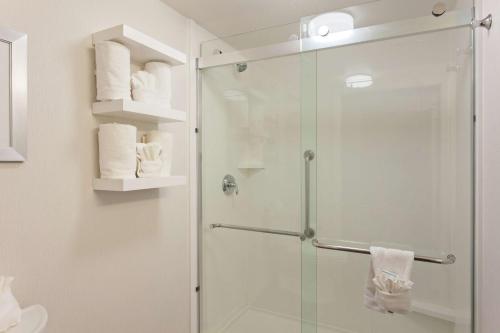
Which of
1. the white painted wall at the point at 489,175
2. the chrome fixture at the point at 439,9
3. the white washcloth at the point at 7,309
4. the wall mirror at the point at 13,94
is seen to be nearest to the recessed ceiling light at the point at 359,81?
the chrome fixture at the point at 439,9

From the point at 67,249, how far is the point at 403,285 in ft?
4.91

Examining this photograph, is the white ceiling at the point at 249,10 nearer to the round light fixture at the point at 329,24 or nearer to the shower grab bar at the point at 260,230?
the round light fixture at the point at 329,24

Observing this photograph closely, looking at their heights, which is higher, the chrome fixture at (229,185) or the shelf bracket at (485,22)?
the shelf bracket at (485,22)

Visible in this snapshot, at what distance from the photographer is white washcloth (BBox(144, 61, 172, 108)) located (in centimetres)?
137

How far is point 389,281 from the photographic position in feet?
4.51

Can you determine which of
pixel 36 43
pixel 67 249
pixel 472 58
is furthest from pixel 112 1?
pixel 472 58

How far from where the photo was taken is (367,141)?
1.72 metres

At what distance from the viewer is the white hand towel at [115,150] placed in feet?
3.84

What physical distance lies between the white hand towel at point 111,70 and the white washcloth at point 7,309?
0.73m

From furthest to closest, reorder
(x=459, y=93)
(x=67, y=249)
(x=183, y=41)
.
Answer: (x=183, y=41)
(x=459, y=93)
(x=67, y=249)

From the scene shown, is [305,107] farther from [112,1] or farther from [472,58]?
[112,1]

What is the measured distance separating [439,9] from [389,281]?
4.37 feet

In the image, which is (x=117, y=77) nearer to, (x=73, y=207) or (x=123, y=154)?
(x=123, y=154)

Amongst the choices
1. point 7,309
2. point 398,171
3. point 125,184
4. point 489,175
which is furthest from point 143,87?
point 489,175
